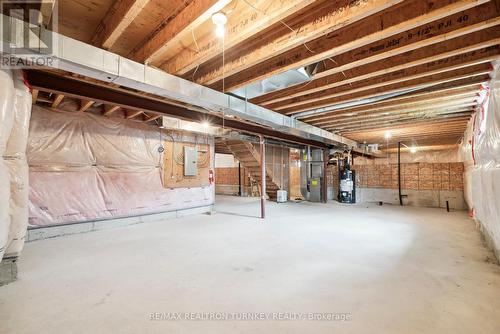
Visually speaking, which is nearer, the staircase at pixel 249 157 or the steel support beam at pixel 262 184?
the steel support beam at pixel 262 184

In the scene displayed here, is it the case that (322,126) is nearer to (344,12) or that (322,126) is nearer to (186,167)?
(186,167)

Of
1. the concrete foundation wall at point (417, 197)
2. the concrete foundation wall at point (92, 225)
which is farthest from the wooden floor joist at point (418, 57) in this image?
the concrete foundation wall at point (417, 197)

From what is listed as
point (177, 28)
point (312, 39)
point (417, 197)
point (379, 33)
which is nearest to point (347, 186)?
point (417, 197)

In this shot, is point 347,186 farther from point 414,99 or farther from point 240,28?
point 240,28

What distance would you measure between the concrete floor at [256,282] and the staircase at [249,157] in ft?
12.2

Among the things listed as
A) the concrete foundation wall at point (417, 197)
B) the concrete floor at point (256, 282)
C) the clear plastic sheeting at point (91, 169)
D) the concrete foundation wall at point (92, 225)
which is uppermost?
the clear plastic sheeting at point (91, 169)

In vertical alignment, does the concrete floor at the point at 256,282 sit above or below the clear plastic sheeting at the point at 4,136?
below

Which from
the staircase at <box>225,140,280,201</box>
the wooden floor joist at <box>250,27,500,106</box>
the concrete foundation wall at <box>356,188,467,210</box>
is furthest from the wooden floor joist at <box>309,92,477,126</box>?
the concrete foundation wall at <box>356,188,467,210</box>

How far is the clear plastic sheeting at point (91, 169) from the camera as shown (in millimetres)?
3699

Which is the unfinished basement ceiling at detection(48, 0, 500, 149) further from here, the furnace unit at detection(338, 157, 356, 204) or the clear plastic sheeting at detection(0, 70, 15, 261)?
the furnace unit at detection(338, 157, 356, 204)

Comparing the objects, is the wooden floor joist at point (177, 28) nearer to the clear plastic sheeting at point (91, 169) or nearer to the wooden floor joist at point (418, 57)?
the wooden floor joist at point (418, 57)

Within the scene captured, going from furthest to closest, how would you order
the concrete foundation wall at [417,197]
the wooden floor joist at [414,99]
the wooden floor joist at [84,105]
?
the concrete foundation wall at [417,197] < the wooden floor joist at [84,105] < the wooden floor joist at [414,99]

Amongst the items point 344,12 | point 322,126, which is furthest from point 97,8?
point 322,126

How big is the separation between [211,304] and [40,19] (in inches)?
98.4
